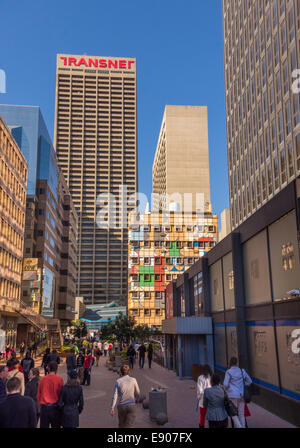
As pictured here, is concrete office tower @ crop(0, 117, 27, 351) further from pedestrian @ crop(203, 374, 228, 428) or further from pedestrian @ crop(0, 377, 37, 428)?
pedestrian @ crop(0, 377, 37, 428)

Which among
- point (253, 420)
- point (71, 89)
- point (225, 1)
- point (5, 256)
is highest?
point (71, 89)

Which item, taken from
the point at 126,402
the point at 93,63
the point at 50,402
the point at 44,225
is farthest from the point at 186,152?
the point at 50,402

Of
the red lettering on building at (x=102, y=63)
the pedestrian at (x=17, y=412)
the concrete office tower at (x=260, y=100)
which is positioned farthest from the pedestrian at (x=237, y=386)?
the red lettering on building at (x=102, y=63)

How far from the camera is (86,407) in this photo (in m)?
15.0

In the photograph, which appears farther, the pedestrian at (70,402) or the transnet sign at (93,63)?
the transnet sign at (93,63)

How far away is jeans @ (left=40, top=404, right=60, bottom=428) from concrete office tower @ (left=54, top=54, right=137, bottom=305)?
544 ft

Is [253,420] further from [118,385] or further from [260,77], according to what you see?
[260,77]

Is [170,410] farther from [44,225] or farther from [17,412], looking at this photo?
[44,225]

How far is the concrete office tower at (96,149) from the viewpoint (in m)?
176

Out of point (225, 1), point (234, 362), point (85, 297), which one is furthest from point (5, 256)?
point (85, 297)

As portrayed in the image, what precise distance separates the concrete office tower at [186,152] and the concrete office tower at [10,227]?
299 ft

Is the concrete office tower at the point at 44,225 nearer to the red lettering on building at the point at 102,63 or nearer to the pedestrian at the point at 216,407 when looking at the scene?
the pedestrian at the point at 216,407

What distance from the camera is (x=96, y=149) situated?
183 metres

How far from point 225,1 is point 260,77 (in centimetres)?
2200
